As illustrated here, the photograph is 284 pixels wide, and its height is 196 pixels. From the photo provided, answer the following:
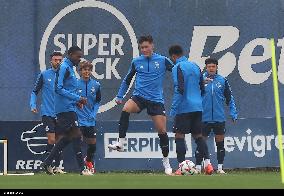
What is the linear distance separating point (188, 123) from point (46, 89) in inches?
142

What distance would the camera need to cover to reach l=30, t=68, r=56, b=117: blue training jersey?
1895cm

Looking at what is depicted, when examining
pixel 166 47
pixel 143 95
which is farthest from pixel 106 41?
pixel 143 95

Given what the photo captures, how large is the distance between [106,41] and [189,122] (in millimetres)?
4401

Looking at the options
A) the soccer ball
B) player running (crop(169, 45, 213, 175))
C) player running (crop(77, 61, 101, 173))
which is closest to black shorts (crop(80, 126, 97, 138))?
player running (crop(77, 61, 101, 173))

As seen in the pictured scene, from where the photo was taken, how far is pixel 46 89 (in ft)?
63.2

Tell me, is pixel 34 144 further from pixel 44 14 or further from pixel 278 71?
pixel 278 71

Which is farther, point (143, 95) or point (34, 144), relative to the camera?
point (34, 144)

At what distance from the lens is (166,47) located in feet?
67.6

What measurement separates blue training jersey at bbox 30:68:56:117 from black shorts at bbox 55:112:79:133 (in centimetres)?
217

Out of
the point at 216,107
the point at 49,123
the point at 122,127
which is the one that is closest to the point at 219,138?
the point at 216,107

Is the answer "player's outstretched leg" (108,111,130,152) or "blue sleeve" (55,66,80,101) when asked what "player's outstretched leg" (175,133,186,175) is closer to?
"player's outstretched leg" (108,111,130,152)

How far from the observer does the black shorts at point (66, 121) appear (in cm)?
1652

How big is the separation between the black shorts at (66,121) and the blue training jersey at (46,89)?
217 cm

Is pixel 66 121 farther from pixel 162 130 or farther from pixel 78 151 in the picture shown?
pixel 162 130
